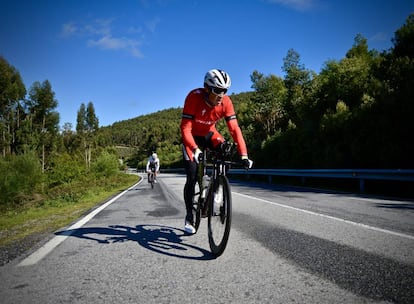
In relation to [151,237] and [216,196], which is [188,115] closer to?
[216,196]

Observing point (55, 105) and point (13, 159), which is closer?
point (13, 159)

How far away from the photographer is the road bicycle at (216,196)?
3185mm

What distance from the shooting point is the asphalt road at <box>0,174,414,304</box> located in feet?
6.70

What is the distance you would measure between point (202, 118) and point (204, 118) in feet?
0.10

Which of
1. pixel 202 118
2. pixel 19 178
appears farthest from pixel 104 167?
pixel 202 118

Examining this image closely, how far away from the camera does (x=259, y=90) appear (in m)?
50.1

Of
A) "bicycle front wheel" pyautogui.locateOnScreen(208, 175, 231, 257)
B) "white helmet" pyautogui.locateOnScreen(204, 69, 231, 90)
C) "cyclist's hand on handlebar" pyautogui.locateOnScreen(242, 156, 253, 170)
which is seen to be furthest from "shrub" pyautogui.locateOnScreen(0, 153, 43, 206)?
"cyclist's hand on handlebar" pyautogui.locateOnScreen(242, 156, 253, 170)

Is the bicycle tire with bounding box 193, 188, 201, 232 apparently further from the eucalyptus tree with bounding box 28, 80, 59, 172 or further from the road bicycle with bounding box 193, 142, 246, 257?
the eucalyptus tree with bounding box 28, 80, 59, 172

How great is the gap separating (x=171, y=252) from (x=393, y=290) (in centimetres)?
220

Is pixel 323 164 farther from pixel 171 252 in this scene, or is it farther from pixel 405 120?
pixel 171 252

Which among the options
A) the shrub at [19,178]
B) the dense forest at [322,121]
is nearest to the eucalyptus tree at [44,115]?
the dense forest at [322,121]

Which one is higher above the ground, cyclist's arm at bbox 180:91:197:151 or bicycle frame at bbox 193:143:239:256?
cyclist's arm at bbox 180:91:197:151

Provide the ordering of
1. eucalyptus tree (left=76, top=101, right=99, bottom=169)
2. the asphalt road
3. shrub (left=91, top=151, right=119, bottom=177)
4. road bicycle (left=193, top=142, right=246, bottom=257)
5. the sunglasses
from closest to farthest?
the asphalt road < road bicycle (left=193, top=142, right=246, bottom=257) < the sunglasses < shrub (left=91, top=151, right=119, bottom=177) < eucalyptus tree (left=76, top=101, right=99, bottom=169)

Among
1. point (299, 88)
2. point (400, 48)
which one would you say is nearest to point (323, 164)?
point (400, 48)
